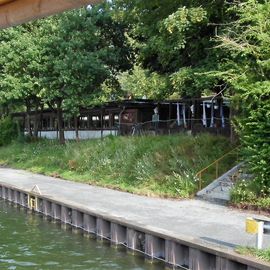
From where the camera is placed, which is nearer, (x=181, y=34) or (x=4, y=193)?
(x=181, y=34)

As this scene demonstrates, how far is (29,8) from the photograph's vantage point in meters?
3.57

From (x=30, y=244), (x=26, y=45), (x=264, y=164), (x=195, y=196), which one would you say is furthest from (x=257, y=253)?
(x=26, y=45)

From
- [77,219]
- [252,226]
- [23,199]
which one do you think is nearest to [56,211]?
[77,219]

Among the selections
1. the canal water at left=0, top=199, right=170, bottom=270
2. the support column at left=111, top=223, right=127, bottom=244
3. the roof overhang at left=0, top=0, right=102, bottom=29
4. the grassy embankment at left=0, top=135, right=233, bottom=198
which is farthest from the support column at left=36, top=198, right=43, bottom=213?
the roof overhang at left=0, top=0, right=102, bottom=29

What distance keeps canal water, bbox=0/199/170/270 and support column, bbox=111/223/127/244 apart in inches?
11.8

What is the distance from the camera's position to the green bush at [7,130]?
4881 cm

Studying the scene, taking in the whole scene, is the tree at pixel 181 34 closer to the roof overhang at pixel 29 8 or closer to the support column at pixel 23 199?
the support column at pixel 23 199

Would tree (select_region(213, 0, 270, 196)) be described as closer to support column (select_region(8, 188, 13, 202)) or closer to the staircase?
the staircase

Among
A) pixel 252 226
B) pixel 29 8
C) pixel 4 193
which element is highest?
pixel 29 8

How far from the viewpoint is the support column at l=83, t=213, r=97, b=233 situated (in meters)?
16.8

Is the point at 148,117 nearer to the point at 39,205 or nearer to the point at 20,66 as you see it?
the point at 20,66

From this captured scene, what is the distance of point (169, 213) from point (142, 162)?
6699 millimetres

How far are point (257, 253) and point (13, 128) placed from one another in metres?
42.5

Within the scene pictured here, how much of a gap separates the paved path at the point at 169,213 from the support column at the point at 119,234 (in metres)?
0.30
